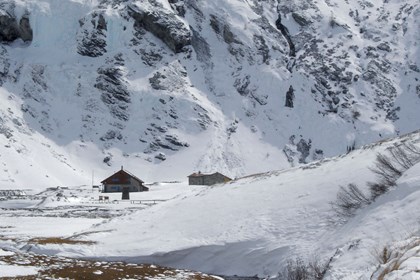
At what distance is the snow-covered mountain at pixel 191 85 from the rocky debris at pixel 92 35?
0.30 m

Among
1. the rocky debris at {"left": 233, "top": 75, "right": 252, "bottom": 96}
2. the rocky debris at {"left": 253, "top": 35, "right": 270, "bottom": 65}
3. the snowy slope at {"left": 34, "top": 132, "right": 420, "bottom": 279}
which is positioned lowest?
the snowy slope at {"left": 34, "top": 132, "right": 420, "bottom": 279}

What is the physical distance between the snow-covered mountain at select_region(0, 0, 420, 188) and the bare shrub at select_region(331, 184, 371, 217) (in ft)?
249

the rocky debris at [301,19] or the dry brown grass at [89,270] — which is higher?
the rocky debris at [301,19]

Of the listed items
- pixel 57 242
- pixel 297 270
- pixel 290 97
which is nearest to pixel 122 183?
pixel 57 242

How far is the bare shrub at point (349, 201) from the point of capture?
2489cm

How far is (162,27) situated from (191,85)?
19898mm

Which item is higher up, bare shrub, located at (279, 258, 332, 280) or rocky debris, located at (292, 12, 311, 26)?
rocky debris, located at (292, 12, 311, 26)

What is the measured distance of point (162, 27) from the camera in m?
141

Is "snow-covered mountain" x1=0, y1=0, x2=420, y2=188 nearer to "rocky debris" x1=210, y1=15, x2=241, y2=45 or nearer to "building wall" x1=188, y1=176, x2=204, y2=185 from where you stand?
"rocky debris" x1=210, y1=15, x2=241, y2=45

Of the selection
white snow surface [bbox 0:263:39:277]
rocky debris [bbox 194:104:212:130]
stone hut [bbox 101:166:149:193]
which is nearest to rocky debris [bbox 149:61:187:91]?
rocky debris [bbox 194:104:212:130]

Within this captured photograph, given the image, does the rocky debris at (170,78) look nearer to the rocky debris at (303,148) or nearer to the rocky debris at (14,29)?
the rocky debris at (303,148)

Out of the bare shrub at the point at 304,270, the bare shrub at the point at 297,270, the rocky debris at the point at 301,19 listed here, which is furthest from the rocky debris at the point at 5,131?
the rocky debris at the point at 301,19

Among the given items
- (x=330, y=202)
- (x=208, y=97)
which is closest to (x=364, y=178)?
(x=330, y=202)

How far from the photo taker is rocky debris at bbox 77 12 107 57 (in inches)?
5202
